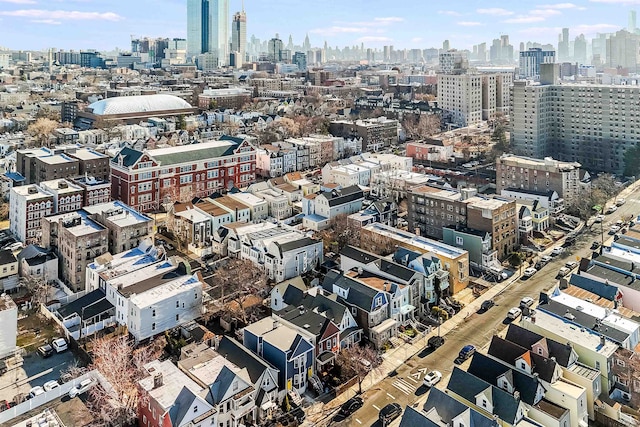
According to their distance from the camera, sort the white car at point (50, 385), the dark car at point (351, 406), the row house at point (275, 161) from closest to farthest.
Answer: the dark car at point (351, 406) → the white car at point (50, 385) → the row house at point (275, 161)

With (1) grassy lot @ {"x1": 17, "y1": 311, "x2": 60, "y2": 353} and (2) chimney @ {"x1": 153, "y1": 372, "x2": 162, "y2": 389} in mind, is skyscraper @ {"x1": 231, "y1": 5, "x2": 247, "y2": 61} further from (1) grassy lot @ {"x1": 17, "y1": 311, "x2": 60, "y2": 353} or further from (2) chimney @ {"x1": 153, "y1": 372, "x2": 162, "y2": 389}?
(2) chimney @ {"x1": 153, "y1": 372, "x2": 162, "y2": 389}

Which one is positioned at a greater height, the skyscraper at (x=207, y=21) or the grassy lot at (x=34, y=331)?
the skyscraper at (x=207, y=21)

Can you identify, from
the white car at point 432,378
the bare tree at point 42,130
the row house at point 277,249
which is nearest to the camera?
the white car at point 432,378

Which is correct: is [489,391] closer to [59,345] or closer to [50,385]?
[50,385]

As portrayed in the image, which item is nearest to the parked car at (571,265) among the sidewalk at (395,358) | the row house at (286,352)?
the sidewalk at (395,358)

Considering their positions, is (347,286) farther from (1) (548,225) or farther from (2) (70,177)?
(2) (70,177)

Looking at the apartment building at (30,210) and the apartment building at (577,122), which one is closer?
the apartment building at (30,210)

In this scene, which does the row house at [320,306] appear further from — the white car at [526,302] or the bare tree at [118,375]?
the white car at [526,302]

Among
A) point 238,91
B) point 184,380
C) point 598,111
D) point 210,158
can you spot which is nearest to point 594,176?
point 598,111
